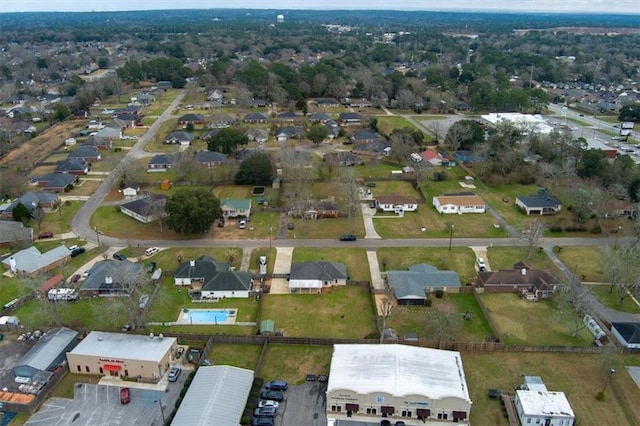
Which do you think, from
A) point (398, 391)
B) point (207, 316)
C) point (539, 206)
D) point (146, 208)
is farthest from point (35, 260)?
point (539, 206)

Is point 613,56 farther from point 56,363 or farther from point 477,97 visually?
point 56,363

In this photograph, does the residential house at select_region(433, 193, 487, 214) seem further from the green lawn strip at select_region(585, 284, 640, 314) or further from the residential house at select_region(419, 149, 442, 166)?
the green lawn strip at select_region(585, 284, 640, 314)

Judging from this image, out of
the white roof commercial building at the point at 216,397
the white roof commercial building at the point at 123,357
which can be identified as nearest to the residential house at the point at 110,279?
the white roof commercial building at the point at 123,357

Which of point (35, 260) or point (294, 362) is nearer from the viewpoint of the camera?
point (294, 362)

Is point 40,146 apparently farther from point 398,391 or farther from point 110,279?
point 398,391

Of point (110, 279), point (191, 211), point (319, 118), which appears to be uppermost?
point (191, 211)

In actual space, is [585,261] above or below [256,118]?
Answer: below

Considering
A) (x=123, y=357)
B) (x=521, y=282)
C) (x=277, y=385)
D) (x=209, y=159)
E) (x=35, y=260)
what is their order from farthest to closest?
1. (x=209, y=159)
2. (x=35, y=260)
3. (x=521, y=282)
4. (x=123, y=357)
5. (x=277, y=385)
